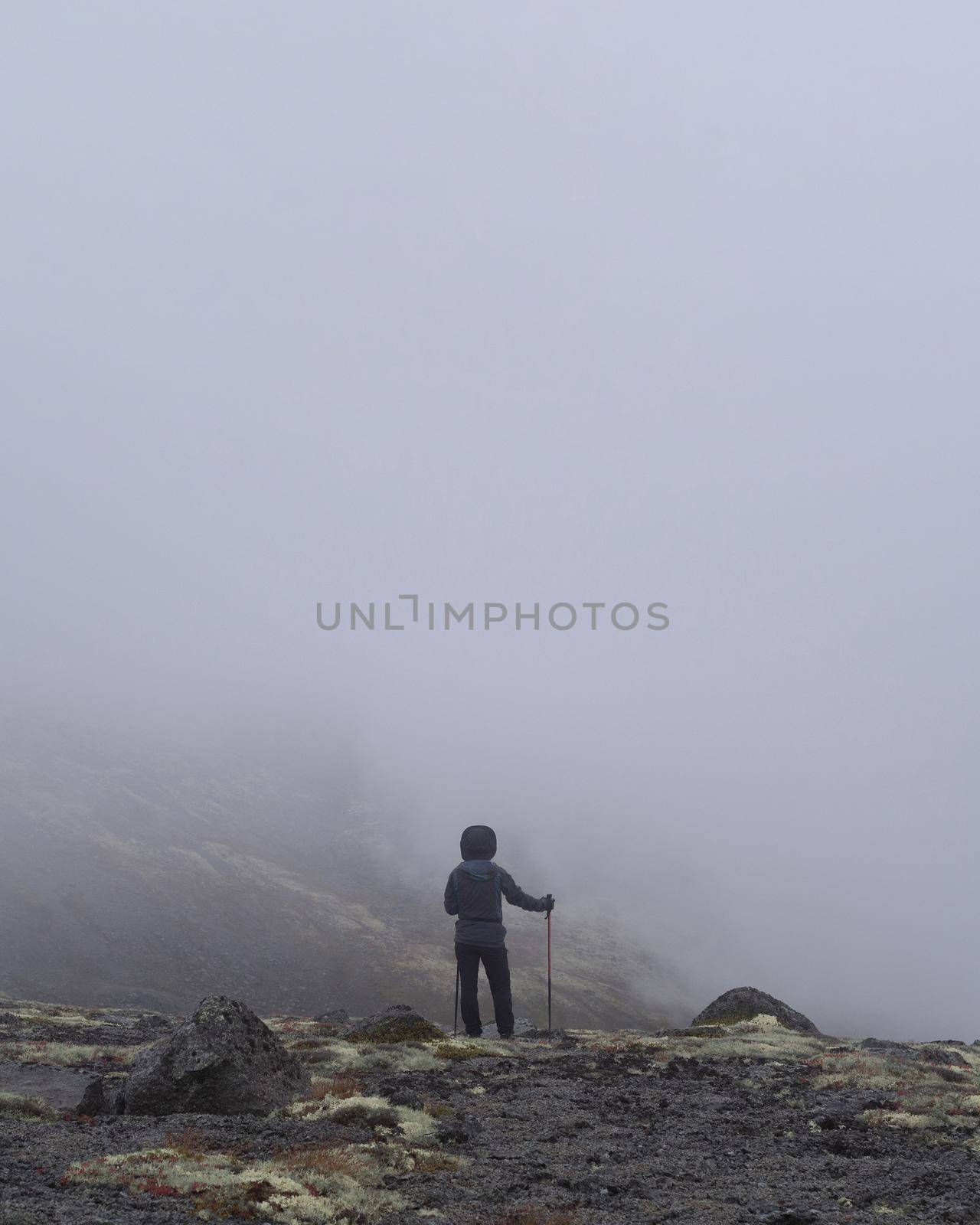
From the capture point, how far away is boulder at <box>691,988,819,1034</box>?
99.7ft

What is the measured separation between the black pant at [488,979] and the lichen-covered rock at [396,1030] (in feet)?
3.26

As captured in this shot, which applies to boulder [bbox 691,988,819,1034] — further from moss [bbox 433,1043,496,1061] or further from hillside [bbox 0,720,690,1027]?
hillside [bbox 0,720,690,1027]

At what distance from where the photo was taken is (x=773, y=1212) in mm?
10039

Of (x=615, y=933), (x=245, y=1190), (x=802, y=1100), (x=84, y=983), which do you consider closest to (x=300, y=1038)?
(x=802, y=1100)

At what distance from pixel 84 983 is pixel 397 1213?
87389mm

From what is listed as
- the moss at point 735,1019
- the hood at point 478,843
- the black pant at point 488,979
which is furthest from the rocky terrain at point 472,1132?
the moss at point 735,1019

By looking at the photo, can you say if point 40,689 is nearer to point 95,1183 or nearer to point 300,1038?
point 300,1038

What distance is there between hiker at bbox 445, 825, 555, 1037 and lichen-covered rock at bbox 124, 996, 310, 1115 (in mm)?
7857

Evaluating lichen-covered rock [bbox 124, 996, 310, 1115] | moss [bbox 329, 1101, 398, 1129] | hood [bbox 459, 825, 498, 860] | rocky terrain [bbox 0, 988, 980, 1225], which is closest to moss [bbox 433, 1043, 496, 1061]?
rocky terrain [bbox 0, 988, 980, 1225]

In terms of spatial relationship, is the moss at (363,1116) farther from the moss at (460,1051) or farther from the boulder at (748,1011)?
the boulder at (748,1011)

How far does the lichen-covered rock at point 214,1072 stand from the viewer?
14.1 m

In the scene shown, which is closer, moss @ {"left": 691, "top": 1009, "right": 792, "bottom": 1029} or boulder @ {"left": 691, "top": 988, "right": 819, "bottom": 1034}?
moss @ {"left": 691, "top": 1009, "right": 792, "bottom": 1029}

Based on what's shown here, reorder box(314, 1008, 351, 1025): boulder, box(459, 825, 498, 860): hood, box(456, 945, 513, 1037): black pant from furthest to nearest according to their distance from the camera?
1. box(314, 1008, 351, 1025): boulder
2. box(459, 825, 498, 860): hood
3. box(456, 945, 513, 1037): black pant

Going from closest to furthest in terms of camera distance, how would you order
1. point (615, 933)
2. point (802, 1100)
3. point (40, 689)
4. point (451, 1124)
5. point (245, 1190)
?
point (245, 1190) → point (451, 1124) → point (802, 1100) → point (615, 933) → point (40, 689)
